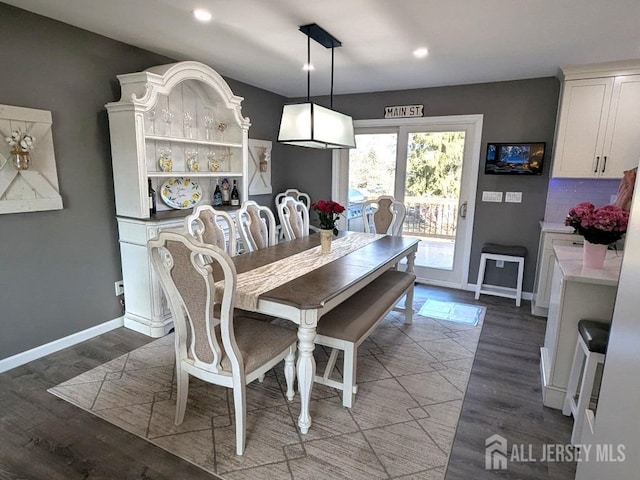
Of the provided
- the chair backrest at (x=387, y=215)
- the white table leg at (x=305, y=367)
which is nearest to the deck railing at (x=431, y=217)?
the chair backrest at (x=387, y=215)

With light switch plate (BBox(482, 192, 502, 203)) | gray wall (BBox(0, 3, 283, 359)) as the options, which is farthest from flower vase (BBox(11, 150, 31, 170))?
light switch plate (BBox(482, 192, 502, 203))

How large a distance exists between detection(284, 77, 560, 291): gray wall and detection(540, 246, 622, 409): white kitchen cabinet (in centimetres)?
180

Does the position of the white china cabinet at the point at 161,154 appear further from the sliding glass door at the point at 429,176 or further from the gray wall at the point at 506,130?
the gray wall at the point at 506,130

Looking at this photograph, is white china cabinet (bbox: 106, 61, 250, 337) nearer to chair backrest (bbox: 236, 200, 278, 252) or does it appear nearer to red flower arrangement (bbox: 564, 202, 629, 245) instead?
chair backrest (bbox: 236, 200, 278, 252)

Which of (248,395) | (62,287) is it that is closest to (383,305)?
(248,395)

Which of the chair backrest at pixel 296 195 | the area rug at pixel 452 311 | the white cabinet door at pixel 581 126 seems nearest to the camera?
the white cabinet door at pixel 581 126

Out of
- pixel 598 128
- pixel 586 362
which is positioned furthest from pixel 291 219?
pixel 598 128

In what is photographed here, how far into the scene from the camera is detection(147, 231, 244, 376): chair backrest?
1.68 m

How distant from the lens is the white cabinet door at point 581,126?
351 cm

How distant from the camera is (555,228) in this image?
12.1 ft

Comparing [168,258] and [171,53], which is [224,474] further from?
[171,53]

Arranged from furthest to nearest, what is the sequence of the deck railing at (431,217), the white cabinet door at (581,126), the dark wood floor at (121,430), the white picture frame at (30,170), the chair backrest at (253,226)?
1. the deck railing at (431,217)
2. the white cabinet door at (581,126)
3. the chair backrest at (253,226)
4. the white picture frame at (30,170)
5. the dark wood floor at (121,430)

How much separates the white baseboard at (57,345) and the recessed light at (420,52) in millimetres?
3594

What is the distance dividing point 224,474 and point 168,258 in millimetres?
1095
